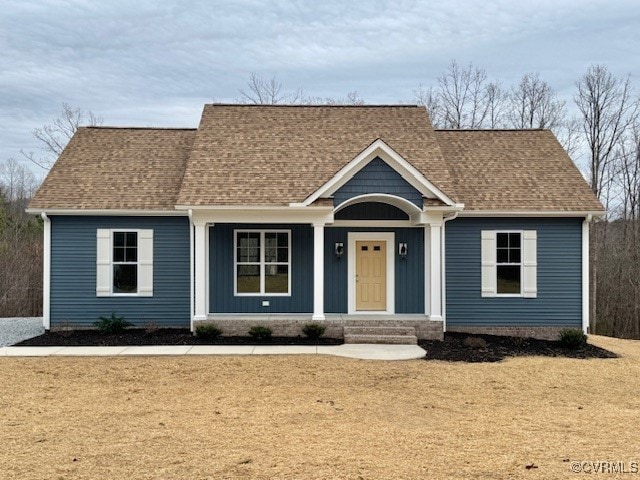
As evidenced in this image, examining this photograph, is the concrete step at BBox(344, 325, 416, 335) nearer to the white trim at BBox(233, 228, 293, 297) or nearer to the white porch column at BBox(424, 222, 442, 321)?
the white porch column at BBox(424, 222, 442, 321)

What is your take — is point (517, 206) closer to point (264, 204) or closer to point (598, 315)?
point (264, 204)

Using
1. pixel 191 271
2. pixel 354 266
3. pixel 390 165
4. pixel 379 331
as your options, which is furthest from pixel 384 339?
pixel 191 271

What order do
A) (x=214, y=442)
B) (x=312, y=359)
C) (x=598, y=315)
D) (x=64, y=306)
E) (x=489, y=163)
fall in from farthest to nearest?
(x=598, y=315) → (x=489, y=163) → (x=64, y=306) → (x=312, y=359) → (x=214, y=442)

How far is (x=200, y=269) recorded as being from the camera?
14055 millimetres

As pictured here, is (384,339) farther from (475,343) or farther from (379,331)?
(475,343)

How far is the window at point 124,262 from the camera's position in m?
15.0

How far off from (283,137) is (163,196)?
399 centimetres

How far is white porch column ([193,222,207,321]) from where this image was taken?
14.0 meters

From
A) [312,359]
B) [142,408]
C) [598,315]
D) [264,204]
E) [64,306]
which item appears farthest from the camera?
[598,315]

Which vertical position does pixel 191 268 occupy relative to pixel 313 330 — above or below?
above

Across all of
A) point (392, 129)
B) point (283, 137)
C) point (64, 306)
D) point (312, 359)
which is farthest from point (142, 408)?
point (392, 129)

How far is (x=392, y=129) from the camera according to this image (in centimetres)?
1706

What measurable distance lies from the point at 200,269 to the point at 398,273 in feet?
17.9
